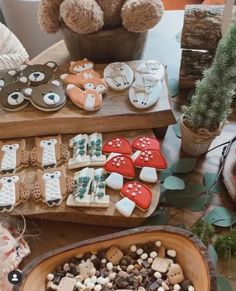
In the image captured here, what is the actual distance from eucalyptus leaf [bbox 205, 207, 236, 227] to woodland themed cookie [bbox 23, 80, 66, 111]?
11.3 inches

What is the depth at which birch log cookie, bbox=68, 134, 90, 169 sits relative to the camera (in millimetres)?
612

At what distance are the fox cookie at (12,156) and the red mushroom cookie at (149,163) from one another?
0.17 metres

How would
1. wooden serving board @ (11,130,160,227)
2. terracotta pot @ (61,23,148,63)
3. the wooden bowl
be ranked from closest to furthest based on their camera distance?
the wooden bowl → wooden serving board @ (11,130,160,227) → terracotta pot @ (61,23,148,63)

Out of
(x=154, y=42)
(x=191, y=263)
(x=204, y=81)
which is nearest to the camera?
(x=191, y=263)

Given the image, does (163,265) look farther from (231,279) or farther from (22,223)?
(22,223)

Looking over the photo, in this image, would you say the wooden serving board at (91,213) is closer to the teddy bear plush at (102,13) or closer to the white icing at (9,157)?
the white icing at (9,157)

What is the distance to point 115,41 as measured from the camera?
2.29 ft

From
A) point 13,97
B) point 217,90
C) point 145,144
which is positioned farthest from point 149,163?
point 13,97

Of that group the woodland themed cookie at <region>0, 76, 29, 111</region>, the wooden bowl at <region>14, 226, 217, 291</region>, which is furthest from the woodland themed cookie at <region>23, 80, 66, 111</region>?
the wooden bowl at <region>14, 226, 217, 291</region>

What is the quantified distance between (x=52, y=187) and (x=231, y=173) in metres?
0.28

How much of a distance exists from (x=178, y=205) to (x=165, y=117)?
0.47 ft

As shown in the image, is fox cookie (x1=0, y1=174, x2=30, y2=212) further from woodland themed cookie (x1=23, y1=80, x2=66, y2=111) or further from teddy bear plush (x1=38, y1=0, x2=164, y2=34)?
teddy bear plush (x1=38, y1=0, x2=164, y2=34)

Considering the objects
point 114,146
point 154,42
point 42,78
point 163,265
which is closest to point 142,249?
point 163,265

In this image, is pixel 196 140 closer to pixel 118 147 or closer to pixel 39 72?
pixel 118 147
